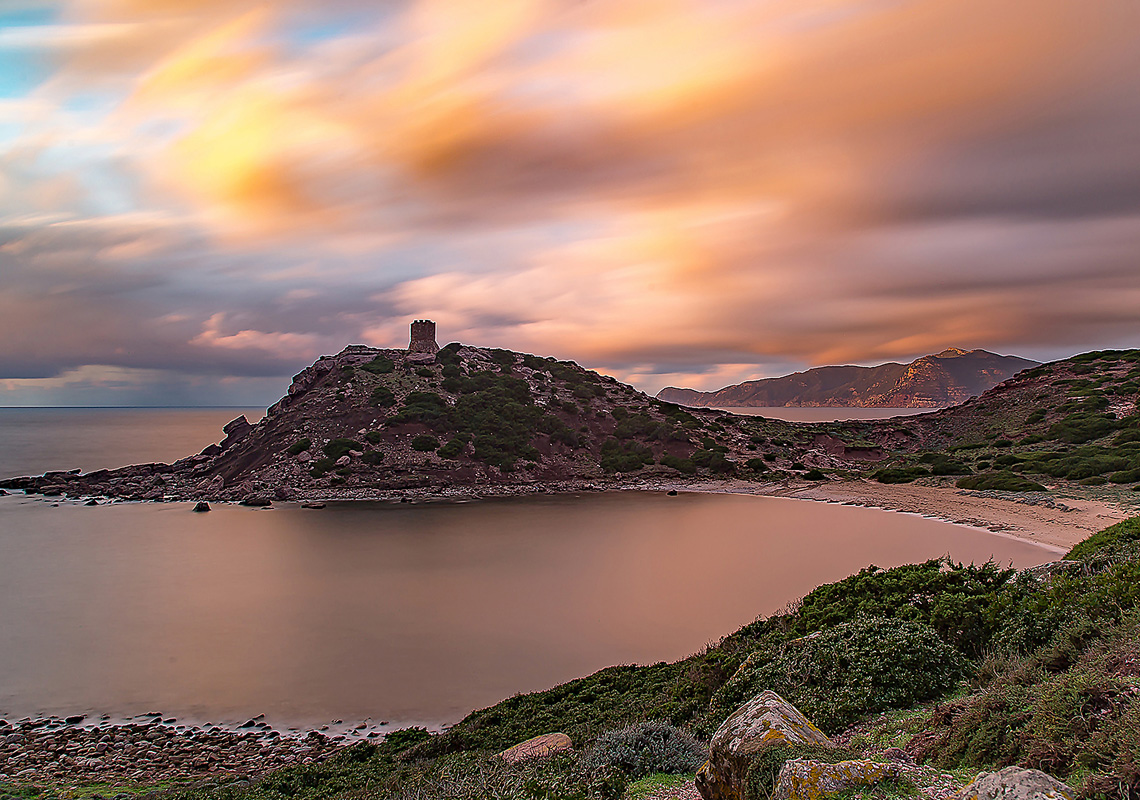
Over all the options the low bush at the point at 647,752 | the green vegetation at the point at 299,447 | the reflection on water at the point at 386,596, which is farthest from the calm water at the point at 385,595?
the green vegetation at the point at 299,447

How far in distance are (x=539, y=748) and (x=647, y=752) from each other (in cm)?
217

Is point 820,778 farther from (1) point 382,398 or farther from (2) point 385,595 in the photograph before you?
(1) point 382,398

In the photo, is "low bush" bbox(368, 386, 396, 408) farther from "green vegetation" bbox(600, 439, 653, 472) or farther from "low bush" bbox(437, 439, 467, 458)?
"green vegetation" bbox(600, 439, 653, 472)

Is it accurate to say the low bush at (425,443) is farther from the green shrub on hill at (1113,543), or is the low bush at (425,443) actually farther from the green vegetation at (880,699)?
the green shrub on hill at (1113,543)

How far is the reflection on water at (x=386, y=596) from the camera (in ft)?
47.3

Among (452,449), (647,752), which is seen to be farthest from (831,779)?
(452,449)

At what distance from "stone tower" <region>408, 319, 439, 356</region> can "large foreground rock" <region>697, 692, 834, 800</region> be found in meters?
65.4

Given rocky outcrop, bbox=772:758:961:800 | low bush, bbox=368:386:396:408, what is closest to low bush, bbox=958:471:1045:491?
rocky outcrop, bbox=772:758:961:800

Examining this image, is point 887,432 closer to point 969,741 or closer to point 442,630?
point 442,630

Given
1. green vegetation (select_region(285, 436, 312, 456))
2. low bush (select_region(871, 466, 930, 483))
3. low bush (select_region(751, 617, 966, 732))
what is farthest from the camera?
green vegetation (select_region(285, 436, 312, 456))

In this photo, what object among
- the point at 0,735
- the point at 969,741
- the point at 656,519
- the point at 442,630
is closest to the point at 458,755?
the point at 969,741

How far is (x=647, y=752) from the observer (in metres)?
6.25

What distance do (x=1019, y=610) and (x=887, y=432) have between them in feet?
216

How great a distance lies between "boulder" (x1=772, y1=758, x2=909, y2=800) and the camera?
3.90 meters
